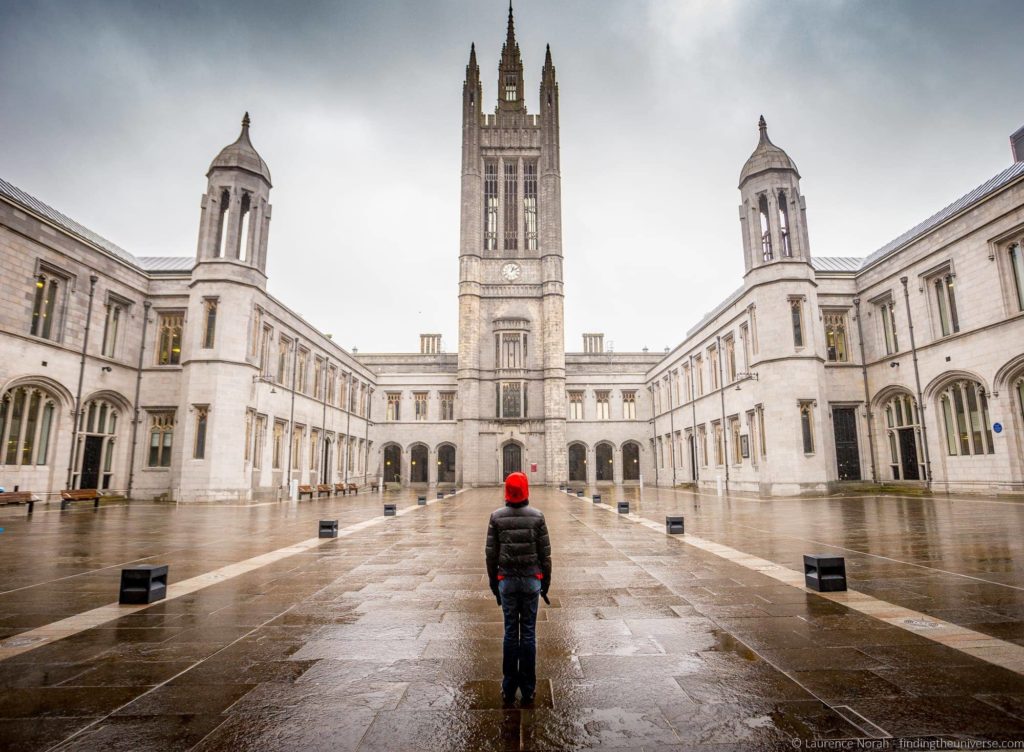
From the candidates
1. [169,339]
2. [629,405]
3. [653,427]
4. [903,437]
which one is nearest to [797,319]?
[903,437]

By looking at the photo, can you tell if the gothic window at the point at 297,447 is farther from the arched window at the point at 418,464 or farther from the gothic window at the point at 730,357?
the gothic window at the point at 730,357

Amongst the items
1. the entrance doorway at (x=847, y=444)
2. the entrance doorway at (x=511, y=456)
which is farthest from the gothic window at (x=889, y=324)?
the entrance doorway at (x=511, y=456)

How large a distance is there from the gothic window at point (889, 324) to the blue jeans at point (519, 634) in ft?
99.9

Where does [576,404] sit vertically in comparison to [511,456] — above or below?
above

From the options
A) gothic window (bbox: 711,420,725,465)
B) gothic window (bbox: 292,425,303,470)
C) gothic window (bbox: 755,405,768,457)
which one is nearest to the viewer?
gothic window (bbox: 755,405,768,457)

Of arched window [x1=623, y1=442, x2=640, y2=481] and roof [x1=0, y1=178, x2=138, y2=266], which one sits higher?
roof [x1=0, y1=178, x2=138, y2=266]

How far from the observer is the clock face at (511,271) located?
52.6 metres

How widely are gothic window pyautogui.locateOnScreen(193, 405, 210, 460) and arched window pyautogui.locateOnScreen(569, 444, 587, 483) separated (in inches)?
1318

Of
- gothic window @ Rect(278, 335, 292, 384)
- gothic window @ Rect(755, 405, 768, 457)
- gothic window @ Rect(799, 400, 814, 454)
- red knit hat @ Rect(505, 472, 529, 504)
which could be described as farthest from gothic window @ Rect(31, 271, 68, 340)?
gothic window @ Rect(799, 400, 814, 454)

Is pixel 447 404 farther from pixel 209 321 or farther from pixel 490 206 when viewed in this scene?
pixel 209 321

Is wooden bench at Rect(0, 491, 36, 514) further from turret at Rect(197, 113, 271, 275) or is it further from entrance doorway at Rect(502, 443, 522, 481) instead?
entrance doorway at Rect(502, 443, 522, 481)

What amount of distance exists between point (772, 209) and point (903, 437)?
13.1 m

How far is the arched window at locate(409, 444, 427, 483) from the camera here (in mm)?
51188

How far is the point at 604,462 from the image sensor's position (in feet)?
171
